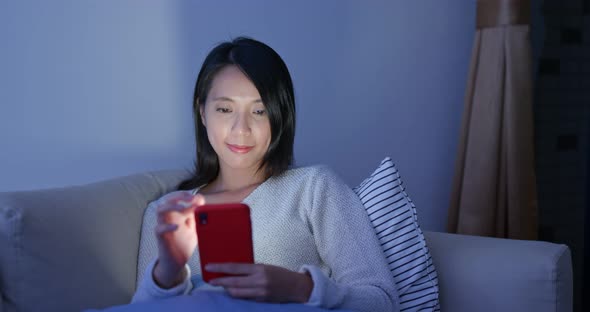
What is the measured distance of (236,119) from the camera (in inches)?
57.0

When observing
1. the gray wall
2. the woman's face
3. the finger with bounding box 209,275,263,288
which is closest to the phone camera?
the finger with bounding box 209,275,263,288

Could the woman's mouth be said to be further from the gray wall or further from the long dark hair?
the gray wall

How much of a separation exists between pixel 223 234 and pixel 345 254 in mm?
329

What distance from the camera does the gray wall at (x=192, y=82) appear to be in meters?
1.68

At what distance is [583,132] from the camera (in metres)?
2.68

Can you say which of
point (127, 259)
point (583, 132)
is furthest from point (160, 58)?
point (583, 132)

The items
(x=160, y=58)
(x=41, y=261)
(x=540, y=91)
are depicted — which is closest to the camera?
(x=41, y=261)

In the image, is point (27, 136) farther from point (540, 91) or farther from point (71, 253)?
point (540, 91)

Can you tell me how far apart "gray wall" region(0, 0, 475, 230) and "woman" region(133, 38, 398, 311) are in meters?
0.32

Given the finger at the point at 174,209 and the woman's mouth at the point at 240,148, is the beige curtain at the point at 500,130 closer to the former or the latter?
the woman's mouth at the point at 240,148

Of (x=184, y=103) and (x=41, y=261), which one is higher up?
(x=184, y=103)

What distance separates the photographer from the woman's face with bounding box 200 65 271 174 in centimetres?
145

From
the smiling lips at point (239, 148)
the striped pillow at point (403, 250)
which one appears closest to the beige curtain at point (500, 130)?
the striped pillow at point (403, 250)

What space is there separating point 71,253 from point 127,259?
0.18 m
